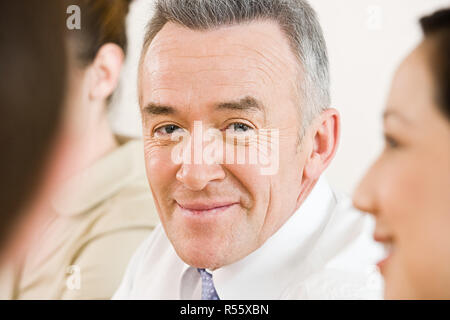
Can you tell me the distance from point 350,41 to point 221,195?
0.38 metres

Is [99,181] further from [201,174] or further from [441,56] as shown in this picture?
[441,56]

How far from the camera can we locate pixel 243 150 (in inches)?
45.5

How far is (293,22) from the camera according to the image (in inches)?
44.6

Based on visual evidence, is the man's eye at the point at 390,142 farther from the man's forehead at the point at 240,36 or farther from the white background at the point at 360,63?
the man's forehead at the point at 240,36

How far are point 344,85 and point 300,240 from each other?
300mm

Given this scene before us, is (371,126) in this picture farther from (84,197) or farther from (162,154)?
(84,197)

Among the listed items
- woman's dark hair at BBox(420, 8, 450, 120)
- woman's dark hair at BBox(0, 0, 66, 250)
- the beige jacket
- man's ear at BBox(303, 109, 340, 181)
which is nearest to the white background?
man's ear at BBox(303, 109, 340, 181)

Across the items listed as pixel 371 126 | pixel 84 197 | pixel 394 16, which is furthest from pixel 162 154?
pixel 394 16

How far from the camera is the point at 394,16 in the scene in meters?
1.18
